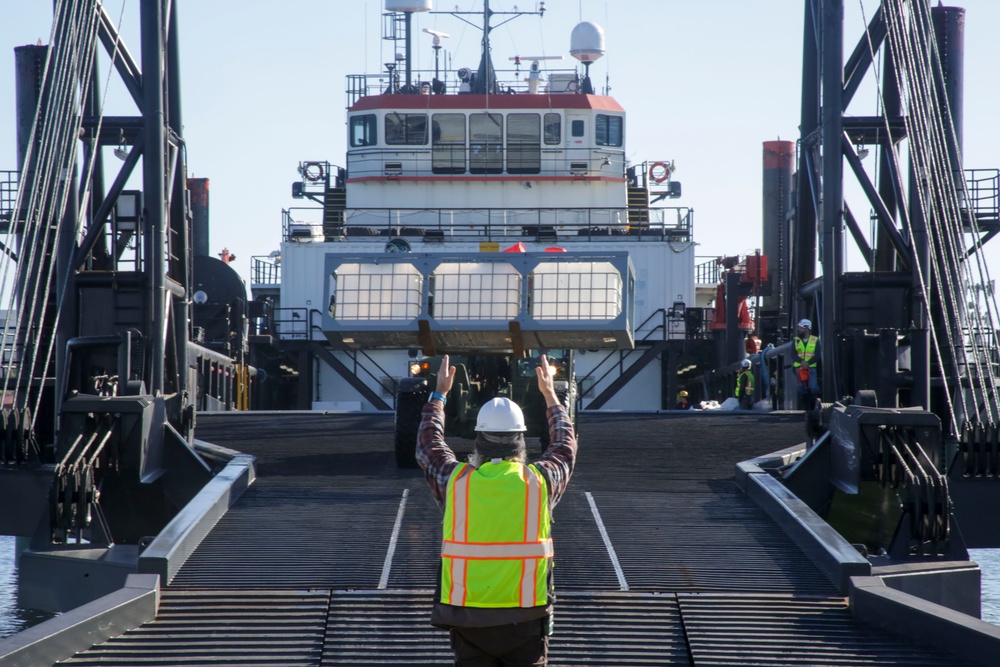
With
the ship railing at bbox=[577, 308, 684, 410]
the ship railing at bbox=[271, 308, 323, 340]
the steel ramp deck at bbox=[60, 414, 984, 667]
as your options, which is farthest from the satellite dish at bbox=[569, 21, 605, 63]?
the steel ramp deck at bbox=[60, 414, 984, 667]

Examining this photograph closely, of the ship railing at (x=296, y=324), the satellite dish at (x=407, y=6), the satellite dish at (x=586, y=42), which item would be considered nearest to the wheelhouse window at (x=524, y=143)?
the satellite dish at (x=586, y=42)

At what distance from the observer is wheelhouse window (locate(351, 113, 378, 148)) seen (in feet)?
107

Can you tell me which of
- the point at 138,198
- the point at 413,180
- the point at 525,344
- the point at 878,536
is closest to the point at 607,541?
the point at 525,344

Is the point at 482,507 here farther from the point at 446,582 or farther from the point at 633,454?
the point at 633,454

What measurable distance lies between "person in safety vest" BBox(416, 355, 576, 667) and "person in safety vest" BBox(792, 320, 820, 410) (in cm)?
1217

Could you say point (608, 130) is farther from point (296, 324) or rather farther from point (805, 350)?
point (805, 350)

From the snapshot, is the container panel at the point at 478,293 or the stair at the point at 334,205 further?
the stair at the point at 334,205

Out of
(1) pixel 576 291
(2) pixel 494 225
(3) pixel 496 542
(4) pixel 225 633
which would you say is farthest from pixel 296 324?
(3) pixel 496 542

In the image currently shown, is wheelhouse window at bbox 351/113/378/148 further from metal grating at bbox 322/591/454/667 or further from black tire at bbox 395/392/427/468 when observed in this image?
metal grating at bbox 322/591/454/667

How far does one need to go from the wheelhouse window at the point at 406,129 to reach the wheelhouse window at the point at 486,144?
3.94ft

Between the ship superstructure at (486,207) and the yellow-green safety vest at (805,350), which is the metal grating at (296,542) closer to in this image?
the yellow-green safety vest at (805,350)

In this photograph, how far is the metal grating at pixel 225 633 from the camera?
23.9 ft

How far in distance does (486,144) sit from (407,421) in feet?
68.6

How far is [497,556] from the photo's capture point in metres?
5.67
